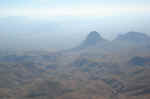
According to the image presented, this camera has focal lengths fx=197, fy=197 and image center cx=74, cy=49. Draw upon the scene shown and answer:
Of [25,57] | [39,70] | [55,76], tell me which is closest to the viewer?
[55,76]

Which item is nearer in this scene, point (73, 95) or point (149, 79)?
point (73, 95)

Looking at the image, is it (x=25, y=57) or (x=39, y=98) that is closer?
(x=39, y=98)

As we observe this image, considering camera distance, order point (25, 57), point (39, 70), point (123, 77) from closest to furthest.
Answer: point (123, 77), point (39, 70), point (25, 57)

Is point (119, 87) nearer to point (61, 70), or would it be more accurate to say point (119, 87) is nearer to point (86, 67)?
point (86, 67)

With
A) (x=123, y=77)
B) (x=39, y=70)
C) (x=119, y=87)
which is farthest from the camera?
(x=39, y=70)

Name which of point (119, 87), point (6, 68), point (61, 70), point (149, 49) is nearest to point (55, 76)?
point (61, 70)

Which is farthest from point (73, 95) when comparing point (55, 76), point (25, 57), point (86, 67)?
point (25, 57)

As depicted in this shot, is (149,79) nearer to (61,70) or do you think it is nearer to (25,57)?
(61,70)

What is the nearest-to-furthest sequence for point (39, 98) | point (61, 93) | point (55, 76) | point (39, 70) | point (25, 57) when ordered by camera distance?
point (39, 98)
point (61, 93)
point (55, 76)
point (39, 70)
point (25, 57)
